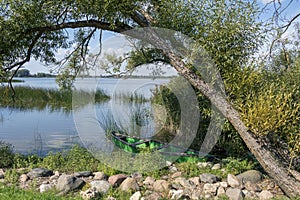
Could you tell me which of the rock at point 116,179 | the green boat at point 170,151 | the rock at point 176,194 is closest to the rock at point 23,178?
the rock at point 116,179

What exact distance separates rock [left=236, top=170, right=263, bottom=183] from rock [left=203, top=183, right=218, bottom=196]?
525 millimetres

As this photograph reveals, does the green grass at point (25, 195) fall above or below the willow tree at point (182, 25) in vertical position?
below

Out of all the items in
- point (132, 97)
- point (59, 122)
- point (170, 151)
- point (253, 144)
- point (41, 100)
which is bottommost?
point (59, 122)

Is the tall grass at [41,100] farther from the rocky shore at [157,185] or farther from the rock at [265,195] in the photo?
the rock at [265,195]

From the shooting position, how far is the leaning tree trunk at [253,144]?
4.42m

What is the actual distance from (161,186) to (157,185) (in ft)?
0.20

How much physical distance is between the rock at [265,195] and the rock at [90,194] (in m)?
2.21

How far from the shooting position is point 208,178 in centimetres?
469

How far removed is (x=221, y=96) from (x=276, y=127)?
1.00 m

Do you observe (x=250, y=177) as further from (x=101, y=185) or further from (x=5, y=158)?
(x=5, y=158)

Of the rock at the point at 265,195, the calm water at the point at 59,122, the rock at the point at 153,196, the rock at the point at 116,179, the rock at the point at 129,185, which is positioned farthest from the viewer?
the calm water at the point at 59,122

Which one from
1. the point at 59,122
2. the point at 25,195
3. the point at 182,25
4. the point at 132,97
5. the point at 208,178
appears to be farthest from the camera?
the point at 59,122

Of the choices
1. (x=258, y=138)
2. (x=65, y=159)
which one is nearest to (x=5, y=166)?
(x=65, y=159)

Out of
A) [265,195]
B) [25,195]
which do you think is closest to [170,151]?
[265,195]
